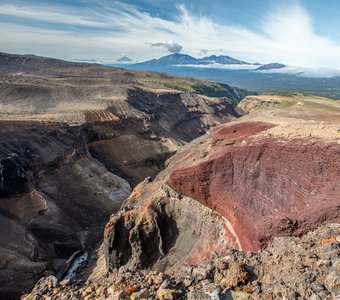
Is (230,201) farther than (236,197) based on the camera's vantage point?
Yes

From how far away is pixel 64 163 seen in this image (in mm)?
47469

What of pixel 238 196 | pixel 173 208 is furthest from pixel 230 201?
pixel 173 208

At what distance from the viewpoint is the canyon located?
14031 mm

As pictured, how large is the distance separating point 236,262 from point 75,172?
3777 cm

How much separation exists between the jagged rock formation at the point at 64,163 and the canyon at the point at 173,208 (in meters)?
0.17

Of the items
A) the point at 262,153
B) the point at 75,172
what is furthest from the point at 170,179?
the point at 75,172

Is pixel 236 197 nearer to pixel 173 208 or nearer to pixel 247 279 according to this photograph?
pixel 173 208

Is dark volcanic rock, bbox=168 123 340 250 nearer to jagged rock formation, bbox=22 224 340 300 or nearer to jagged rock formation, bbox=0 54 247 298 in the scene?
jagged rock formation, bbox=22 224 340 300

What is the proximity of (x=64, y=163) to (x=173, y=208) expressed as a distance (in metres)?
26.3

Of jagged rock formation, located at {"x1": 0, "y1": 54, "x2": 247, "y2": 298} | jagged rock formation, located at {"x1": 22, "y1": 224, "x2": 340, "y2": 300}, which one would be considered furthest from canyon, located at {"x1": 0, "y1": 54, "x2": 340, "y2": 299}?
jagged rock formation, located at {"x1": 0, "y1": 54, "x2": 247, "y2": 298}

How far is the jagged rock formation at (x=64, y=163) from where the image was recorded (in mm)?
32562

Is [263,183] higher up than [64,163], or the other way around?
[263,183]

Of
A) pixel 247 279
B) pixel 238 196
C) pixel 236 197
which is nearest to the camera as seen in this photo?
pixel 247 279

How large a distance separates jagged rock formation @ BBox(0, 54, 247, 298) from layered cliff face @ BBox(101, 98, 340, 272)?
31.3 feet
